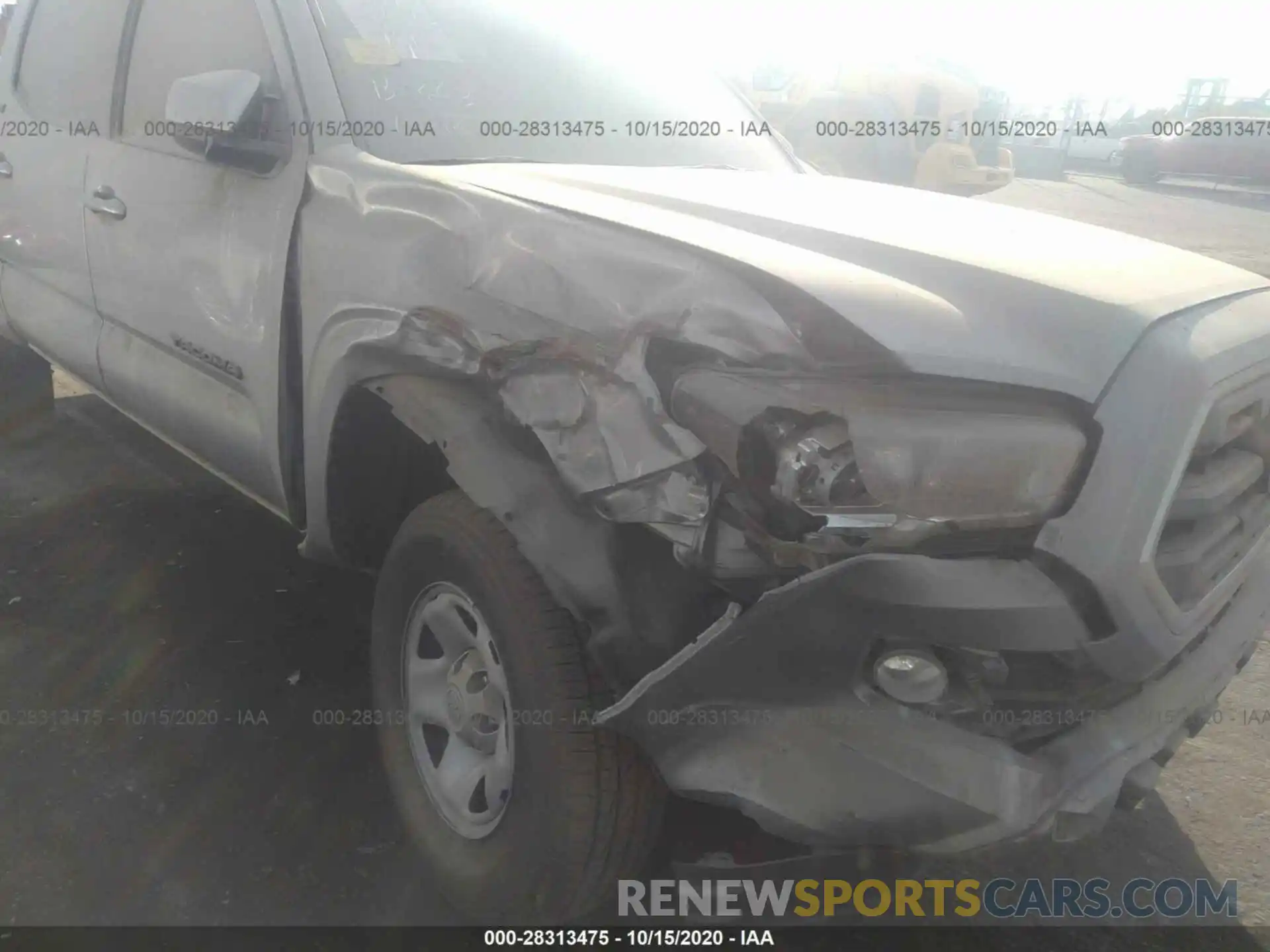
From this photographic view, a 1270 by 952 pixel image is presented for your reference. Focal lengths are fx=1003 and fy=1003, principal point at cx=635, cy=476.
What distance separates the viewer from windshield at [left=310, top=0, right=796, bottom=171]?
2.43m

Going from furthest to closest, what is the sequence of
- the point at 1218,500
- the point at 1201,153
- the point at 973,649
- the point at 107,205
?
the point at 1201,153 → the point at 107,205 → the point at 1218,500 → the point at 973,649

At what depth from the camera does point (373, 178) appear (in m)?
2.18

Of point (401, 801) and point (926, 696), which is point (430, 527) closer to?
point (401, 801)

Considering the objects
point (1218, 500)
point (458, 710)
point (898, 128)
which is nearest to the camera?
point (1218, 500)

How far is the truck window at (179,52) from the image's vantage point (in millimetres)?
2605

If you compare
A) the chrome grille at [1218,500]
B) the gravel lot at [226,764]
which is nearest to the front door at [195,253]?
the gravel lot at [226,764]

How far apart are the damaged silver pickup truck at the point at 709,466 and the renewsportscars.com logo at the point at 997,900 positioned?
34 cm

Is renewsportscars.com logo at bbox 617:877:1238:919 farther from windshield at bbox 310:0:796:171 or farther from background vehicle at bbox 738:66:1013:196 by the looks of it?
background vehicle at bbox 738:66:1013:196

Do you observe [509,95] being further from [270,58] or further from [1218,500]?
[1218,500]

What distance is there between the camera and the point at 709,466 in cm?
153

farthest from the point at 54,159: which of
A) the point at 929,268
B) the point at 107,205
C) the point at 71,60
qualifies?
the point at 929,268

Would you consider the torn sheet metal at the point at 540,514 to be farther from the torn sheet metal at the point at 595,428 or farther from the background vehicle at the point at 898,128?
the background vehicle at the point at 898,128

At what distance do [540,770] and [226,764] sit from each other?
1.20m

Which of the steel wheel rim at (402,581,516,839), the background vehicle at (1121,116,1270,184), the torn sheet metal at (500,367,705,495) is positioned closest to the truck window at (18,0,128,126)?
the steel wheel rim at (402,581,516,839)
